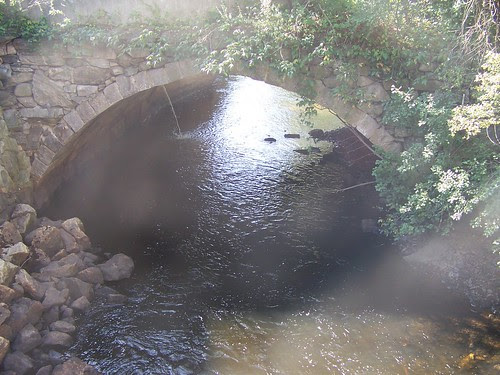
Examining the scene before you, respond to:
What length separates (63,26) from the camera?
21.4ft

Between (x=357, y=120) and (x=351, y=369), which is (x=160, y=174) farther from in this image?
(x=351, y=369)

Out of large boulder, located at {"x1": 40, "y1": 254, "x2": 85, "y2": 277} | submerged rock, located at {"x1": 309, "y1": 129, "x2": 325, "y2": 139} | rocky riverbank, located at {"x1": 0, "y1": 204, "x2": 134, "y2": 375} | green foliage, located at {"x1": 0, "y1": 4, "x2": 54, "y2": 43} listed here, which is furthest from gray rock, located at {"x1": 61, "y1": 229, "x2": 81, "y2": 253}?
submerged rock, located at {"x1": 309, "y1": 129, "x2": 325, "y2": 139}

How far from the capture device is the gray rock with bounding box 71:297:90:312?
18.5 ft

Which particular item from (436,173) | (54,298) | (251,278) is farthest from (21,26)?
(436,173)

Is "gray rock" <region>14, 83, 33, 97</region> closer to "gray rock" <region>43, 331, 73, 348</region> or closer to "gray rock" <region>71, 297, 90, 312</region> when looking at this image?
"gray rock" <region>71, 297, 90, 312</region>

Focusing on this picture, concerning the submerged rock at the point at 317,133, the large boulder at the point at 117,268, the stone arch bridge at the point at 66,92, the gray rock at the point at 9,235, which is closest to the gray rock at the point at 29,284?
the gray rock at the point at 9,235

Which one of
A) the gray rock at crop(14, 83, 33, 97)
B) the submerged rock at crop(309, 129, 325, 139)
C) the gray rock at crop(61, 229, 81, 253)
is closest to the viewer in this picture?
the gray rock at crop(61, 229, 81, 253)

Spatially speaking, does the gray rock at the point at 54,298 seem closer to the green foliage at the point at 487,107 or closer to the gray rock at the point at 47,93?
the gray rock at the point at 47,93

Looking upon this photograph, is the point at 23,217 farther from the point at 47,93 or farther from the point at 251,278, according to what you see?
the point at 251,278

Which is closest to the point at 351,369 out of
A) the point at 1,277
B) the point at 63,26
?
the point at 1,277

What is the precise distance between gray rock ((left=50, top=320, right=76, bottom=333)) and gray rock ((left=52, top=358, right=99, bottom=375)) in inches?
24.5

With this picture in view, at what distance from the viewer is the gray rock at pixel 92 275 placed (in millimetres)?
6054

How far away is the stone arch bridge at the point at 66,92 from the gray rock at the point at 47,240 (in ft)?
2.91

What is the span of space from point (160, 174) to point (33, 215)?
151 inches
